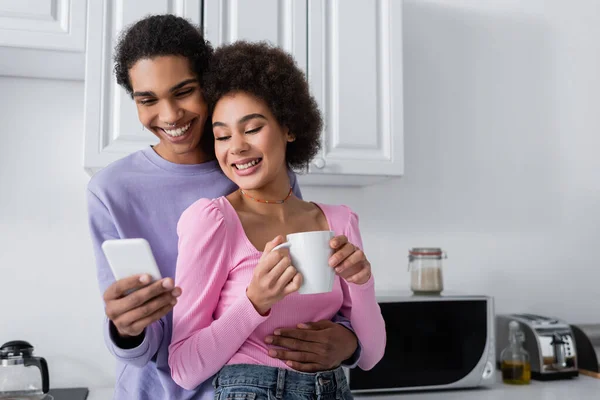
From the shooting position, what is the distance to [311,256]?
2.74 feet

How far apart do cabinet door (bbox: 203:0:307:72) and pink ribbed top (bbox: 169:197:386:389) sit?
763 mm

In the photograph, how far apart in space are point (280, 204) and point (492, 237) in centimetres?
135

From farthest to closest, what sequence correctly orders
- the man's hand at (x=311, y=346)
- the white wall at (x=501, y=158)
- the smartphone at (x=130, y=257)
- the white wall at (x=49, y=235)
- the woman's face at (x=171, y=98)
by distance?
the white wall at (x=501, y=158) → the white wall at (x=49, y=235) → the woman's face at (x=171, y=98) → the man's hand at (x=311, y=346) → the smartphone at (x=130, y=257)

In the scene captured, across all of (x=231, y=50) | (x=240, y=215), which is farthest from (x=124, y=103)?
(x=240, y=215)

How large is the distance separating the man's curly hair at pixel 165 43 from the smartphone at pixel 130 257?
0.44 m

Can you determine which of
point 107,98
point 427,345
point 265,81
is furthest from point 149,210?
point 427,345

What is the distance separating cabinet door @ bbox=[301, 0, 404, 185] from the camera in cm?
173

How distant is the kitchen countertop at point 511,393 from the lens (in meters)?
1.69

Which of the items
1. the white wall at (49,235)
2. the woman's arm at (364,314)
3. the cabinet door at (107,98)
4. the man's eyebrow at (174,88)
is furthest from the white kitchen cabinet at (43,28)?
the woman's arm at (364,314)

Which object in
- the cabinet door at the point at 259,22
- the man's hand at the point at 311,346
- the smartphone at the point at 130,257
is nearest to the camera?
the smartphone at the point at 130,257

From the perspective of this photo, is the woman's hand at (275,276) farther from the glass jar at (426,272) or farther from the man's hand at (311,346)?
the glass jar at (426,272)

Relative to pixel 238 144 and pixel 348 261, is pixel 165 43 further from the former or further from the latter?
pixel 348 261

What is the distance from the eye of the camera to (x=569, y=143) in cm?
233

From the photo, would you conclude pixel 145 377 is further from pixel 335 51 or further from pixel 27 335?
pixel 335 51
